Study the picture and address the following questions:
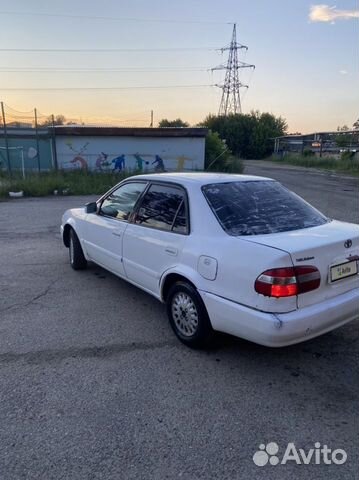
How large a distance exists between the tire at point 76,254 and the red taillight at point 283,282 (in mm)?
3411

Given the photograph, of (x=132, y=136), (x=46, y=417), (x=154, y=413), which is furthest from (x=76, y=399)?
(x=132, y=136)

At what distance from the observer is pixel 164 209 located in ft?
12.8

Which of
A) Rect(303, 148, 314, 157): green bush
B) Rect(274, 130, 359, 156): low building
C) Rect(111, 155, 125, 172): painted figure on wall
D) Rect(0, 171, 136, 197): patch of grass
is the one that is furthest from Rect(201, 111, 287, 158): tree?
Rect(0, 171, 136, 197): patch of grass

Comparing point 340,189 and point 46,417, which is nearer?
point 46,417

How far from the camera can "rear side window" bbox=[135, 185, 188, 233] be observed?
3650mm

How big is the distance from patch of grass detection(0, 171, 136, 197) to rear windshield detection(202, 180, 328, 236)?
12356 mm

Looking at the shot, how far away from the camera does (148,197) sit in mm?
4160

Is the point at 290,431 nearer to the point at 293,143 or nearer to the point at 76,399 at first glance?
the point at 76,399

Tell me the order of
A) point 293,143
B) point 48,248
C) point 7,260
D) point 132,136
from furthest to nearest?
point 293,143 → point 132,136 → point 48,248 → point 7,260

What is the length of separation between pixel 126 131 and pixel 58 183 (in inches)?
263

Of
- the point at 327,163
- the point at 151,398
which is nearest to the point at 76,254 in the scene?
the point at 151,398

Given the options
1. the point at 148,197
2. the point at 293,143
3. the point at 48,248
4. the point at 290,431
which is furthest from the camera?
the point at 293,143

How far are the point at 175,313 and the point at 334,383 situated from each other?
4.78 ft

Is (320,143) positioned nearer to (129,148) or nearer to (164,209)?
(129,148)
